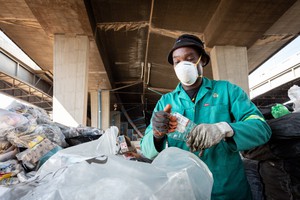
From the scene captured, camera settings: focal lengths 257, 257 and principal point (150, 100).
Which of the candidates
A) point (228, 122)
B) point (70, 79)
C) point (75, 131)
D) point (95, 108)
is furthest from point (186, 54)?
point (95, 108)

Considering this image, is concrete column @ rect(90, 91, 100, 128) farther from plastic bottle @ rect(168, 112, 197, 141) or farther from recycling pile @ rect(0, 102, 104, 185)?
plastic bottle @ rect(168, 112, 197, 141)

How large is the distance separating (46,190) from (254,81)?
20.5m

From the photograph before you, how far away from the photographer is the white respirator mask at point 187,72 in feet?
5.85

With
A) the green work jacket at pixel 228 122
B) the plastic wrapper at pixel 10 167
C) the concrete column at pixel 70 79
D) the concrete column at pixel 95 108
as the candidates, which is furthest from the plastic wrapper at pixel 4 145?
the concrete column at pixel 95 108

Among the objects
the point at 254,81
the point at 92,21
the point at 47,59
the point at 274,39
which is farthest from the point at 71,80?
the point at 254,81

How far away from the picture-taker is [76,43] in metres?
10.8

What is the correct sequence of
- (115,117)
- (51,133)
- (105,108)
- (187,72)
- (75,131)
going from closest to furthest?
(187,72)
(51,133)
(75,131)
(105,108)
(115,117)

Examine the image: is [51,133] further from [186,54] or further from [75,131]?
[186,54]

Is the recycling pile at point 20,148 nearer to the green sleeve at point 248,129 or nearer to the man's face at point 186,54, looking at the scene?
the man's face at point 186,54

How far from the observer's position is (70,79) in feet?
36.1

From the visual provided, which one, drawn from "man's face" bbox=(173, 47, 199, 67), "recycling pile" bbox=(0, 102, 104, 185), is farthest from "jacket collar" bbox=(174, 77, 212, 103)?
"recycling pile" bbox=(0, 102, 104, 185)

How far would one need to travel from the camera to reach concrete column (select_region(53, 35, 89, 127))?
10.7m

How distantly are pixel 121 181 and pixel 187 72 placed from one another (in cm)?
113

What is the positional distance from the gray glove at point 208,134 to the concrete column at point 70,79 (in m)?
9.86
